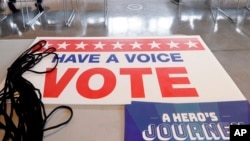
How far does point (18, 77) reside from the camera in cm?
103

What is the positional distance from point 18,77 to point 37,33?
2400 millimetres

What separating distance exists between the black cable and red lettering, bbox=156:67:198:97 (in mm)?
371

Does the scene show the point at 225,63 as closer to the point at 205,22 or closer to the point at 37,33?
the point at 205,22

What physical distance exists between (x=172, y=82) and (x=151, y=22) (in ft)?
9.15

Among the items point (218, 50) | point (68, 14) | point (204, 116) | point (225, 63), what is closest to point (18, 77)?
point (204, 116)

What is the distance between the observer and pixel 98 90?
0.99 m

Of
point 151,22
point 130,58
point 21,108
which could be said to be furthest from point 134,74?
point 151,22

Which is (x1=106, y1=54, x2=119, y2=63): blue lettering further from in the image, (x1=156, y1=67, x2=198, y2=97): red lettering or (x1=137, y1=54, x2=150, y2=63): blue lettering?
(x1=156, y1=67, x2=198, y2=97): red lettering

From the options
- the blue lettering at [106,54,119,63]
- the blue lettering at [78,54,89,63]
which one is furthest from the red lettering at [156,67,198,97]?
the blue lettering at [78,54,89,63]

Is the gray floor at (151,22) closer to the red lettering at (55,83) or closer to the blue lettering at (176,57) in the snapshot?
the blue lettering at (176,57)

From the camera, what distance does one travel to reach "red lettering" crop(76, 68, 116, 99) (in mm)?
973

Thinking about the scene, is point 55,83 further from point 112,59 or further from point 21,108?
point 112,59

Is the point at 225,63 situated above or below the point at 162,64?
below

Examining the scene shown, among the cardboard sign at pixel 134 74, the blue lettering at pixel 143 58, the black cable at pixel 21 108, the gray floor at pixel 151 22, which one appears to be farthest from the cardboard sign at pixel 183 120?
the gray floor at pixel 151 22
